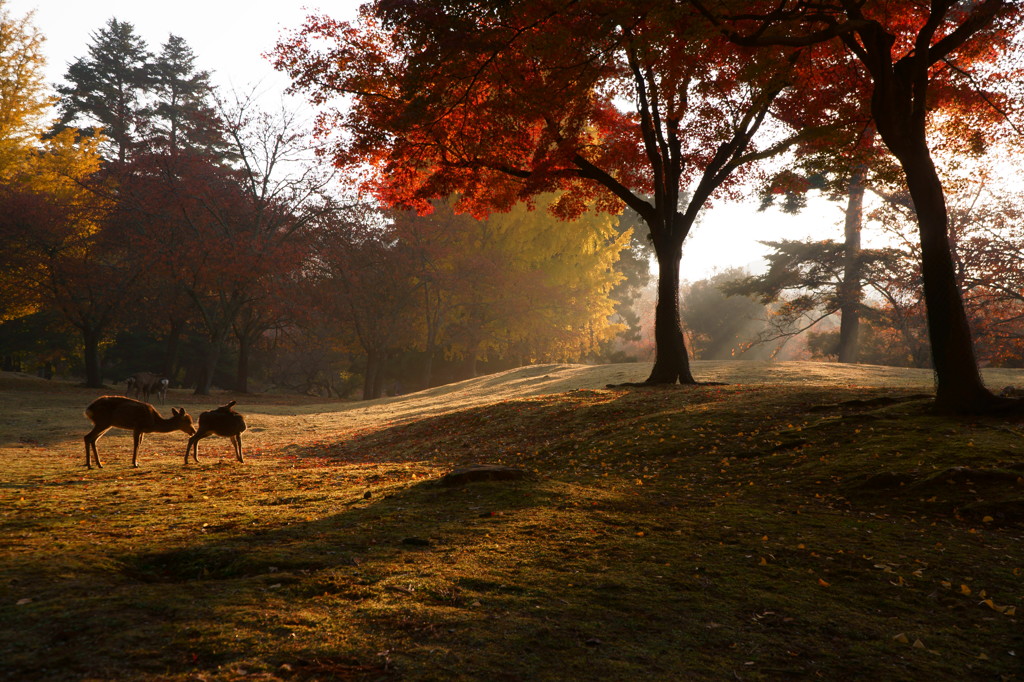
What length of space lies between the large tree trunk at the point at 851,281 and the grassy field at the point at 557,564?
92.1 ft

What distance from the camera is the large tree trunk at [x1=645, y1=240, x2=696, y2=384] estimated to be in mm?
16672

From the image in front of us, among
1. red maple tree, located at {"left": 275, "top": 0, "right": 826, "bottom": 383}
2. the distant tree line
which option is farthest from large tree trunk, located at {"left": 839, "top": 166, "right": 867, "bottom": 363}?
red maple tree, located at {"left": 275, "top": 0, "right": 826, "bottom": 383}

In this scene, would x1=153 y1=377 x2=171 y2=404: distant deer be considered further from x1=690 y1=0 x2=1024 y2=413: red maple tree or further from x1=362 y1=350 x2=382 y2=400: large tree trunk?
x1=690 y1=0 x2=1024 y2=413: red maple tree

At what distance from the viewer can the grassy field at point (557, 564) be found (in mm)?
3115

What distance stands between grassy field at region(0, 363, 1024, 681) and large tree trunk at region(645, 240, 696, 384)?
6848 millimetres

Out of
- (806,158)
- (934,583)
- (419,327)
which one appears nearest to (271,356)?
(419,327)

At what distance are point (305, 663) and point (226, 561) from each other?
160 cm

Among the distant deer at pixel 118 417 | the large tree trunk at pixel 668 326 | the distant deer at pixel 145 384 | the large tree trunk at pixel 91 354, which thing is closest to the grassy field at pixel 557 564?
the distant deer at pixel 118 417

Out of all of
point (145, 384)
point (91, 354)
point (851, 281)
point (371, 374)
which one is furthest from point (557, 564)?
point (851, 281)

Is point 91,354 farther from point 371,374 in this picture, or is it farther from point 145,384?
→ point 371,374

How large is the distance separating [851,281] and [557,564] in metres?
35.2

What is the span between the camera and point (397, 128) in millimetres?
13430

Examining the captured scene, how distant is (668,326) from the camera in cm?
1680

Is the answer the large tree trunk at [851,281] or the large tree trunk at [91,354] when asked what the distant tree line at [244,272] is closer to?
the large tree trunk at [91,354]
